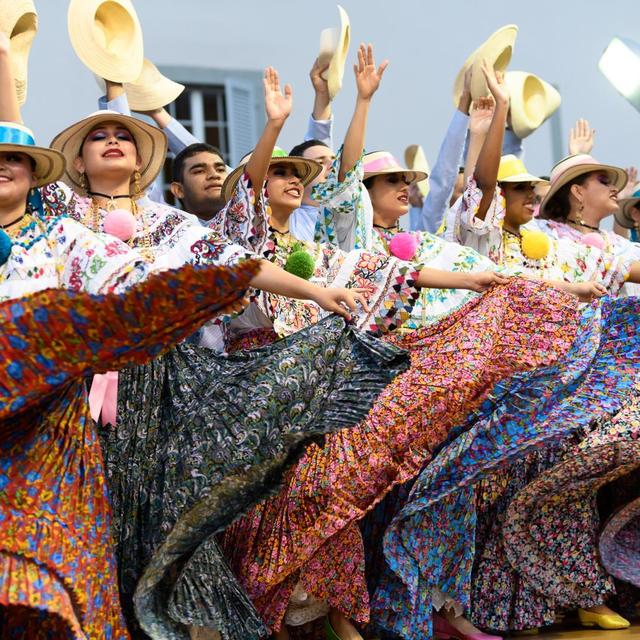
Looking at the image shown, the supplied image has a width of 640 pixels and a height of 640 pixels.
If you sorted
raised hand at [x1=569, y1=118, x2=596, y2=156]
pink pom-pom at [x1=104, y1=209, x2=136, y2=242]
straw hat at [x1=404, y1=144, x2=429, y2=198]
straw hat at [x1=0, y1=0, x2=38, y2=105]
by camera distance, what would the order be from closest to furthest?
pink pom-pom at [x1=104, y1=209, x2=136, y2=242] < straw hat at [x1=0, y1=0, x2=38, y2=105] < raised hand at [x1=569, y1=118, x2=596, y2=156] < straw hat at [x1=404, y1=144, x2=429, y2=198]

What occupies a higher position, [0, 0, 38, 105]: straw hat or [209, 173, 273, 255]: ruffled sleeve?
[0, 0, 38, 105]: straw hat

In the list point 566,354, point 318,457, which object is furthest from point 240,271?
point 566,354

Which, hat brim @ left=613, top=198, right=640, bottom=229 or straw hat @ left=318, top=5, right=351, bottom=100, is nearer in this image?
straw hat @ left=318, top=5, right=351, bottom=100

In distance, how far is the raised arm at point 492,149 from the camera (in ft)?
18.2

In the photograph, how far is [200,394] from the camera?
3.99 meters

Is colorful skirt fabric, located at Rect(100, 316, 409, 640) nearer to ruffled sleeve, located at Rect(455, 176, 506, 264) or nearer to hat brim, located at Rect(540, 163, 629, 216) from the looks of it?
ruffled sleeve, located at Rect(455, 176, 506, 264)

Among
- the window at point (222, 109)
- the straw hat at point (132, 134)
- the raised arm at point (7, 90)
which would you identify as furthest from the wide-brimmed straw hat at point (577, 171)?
the window at point (222, 109)

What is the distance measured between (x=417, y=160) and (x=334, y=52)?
202 cm

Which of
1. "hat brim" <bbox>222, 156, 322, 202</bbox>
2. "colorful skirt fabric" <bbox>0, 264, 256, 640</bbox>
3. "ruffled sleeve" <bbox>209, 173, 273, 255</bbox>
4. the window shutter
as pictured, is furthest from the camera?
the window shutter

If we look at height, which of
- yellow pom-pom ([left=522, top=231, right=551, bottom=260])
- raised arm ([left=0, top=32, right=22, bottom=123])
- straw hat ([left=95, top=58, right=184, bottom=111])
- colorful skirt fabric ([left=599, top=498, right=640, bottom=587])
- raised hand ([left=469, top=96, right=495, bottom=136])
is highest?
raised arm ([left=0, top=32, right=22, bottom=123])

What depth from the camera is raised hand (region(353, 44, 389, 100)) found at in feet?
17.5

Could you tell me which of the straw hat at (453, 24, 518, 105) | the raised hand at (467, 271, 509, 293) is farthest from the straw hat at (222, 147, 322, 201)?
the straw hat at (453, 24, 518, 105)

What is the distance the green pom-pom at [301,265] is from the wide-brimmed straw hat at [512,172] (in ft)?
5.40

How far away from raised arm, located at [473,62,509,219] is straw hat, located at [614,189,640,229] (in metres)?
1.43
